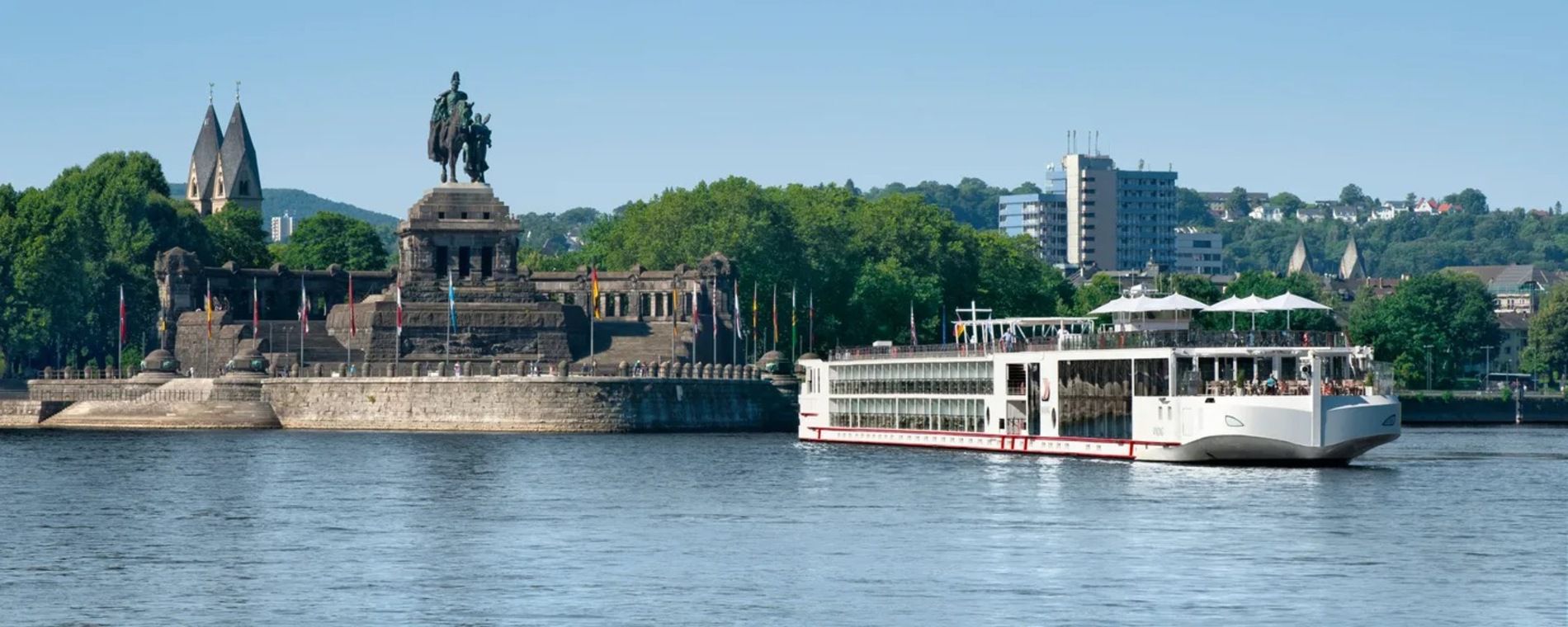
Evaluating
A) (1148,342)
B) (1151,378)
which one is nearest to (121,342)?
(1148,342)

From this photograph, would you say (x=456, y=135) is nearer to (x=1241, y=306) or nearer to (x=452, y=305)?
(x=452, y=305)

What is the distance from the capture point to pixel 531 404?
137 meters

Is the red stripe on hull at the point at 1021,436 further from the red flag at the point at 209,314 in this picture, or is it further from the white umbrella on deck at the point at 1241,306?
the red flag at the point at 209,314

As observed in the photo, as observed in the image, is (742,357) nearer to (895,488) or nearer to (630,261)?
(630,261)

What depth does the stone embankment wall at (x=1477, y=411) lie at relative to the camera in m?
181

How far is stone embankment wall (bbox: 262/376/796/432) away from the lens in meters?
137

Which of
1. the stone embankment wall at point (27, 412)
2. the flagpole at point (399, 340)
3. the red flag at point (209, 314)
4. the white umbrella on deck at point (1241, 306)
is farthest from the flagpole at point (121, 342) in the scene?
the white umbrella on deck at point (1241, 306)

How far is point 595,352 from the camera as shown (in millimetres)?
158875

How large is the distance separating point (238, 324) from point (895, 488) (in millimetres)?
79172

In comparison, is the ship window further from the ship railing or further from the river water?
the river water

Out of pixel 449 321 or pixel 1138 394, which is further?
pixel 449 321

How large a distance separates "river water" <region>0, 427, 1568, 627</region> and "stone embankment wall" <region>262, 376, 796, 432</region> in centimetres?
2732

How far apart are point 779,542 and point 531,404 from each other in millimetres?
67315

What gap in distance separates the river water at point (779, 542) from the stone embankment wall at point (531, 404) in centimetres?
2732
